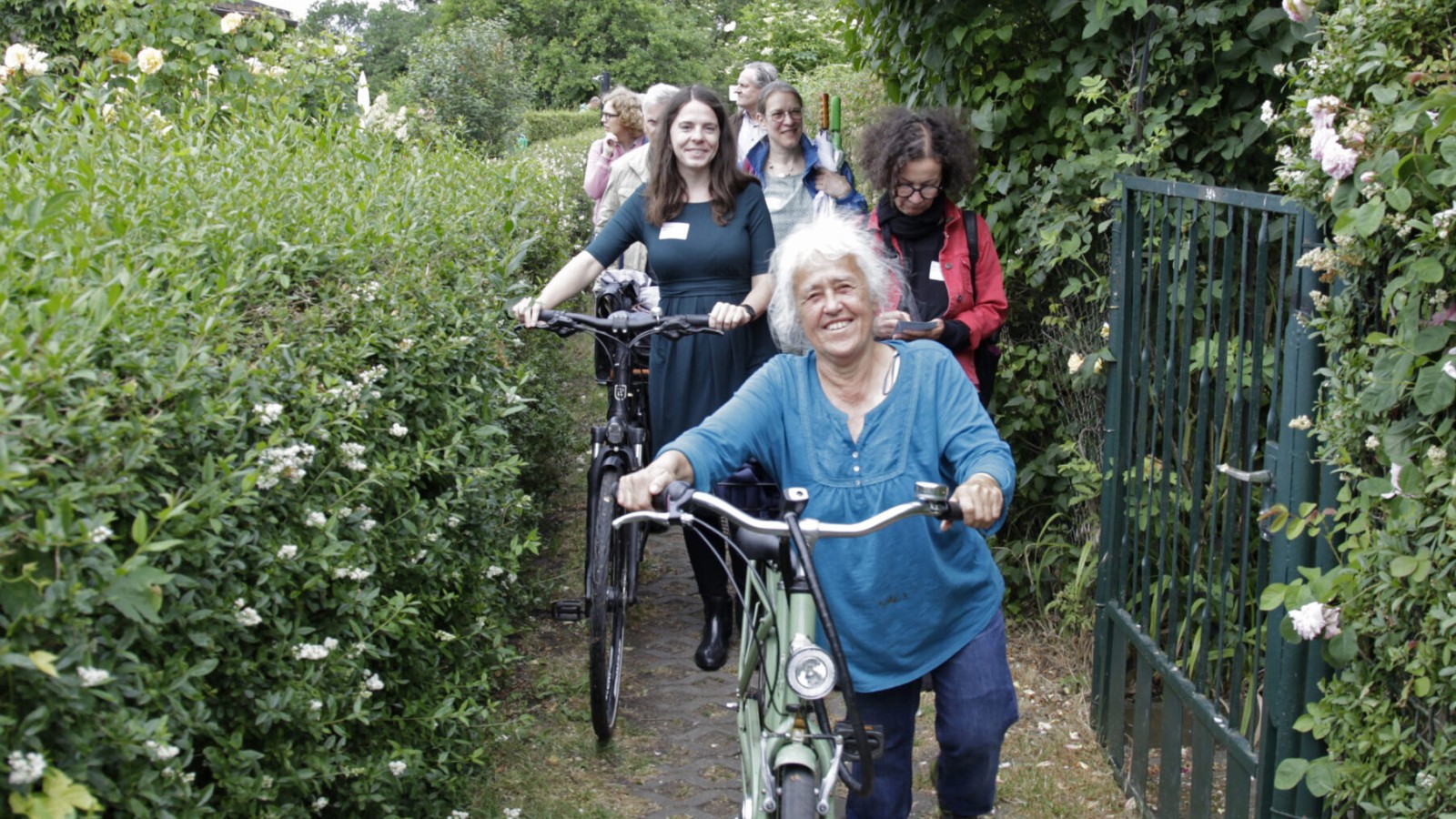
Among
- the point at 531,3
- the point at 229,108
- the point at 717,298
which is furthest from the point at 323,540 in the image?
the point at 531,3

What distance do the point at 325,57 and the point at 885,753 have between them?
6.13 meters

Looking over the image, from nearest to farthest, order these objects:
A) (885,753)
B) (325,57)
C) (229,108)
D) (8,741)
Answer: (8,741) < (885,753) < (229,108) < (325,57)

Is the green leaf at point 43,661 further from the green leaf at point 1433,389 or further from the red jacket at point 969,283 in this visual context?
the red jacket at point 969,283

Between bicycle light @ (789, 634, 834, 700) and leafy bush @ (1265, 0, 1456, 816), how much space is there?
1.04 m

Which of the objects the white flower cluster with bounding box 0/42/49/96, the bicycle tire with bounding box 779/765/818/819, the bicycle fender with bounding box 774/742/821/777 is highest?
the white flower cluster with bounding box 0/42/49/96

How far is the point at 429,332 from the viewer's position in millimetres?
4188

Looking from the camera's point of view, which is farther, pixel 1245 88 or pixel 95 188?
pixel 1245 88

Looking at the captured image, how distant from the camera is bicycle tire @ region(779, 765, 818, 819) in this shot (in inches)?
102

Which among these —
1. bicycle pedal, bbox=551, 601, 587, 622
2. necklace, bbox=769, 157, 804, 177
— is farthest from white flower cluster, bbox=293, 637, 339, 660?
necklace, bbox=769, 157, 804, 177

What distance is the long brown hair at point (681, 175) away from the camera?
17.8 feet

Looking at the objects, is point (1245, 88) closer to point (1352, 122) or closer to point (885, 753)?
point (1352, 122)

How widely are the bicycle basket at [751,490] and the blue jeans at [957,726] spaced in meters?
1.21

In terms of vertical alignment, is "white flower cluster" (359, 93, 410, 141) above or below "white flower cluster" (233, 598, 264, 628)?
above

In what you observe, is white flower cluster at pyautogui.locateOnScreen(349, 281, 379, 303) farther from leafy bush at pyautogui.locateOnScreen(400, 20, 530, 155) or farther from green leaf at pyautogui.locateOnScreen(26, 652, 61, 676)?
leafy bush at pyautogui.locateOnScreen(400, 20, 530, 155)
